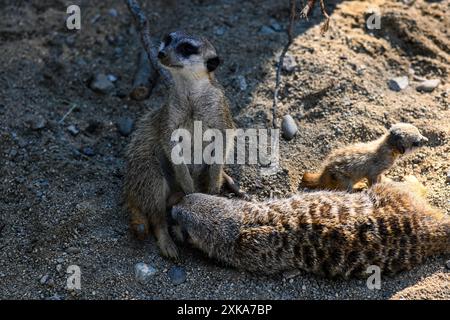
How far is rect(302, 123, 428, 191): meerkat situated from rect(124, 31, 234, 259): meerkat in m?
0.51

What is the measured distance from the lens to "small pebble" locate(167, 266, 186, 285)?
2.79m

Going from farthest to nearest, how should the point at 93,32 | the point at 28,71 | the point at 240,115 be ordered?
the point at 93,32 < the point at 28,71 < the point at 240,115

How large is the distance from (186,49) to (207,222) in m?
0.76

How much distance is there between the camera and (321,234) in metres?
2.73

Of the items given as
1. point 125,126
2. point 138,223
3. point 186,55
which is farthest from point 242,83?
point 138,223

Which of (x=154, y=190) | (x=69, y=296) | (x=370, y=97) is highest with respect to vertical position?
(x=370, y=97)

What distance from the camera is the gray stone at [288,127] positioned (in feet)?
11.4

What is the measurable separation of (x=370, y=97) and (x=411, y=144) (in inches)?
22.8

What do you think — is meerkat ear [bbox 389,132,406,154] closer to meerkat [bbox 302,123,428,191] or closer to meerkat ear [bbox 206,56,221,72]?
meerkat [bbox 302,123,428,191]

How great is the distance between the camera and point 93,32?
4.16m

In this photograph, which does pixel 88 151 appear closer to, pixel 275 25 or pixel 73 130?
pixel 73 130

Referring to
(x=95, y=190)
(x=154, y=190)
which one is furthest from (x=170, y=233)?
(x=95, y=190)

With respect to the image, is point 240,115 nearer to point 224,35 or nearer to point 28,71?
point 224,35

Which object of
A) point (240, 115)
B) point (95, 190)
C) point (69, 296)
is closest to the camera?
point (69, 296)
